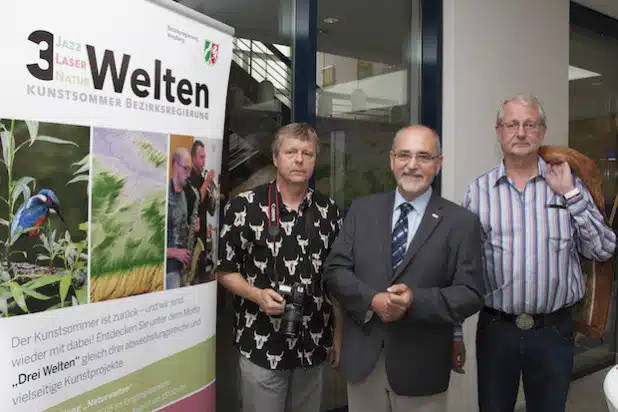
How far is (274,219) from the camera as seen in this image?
6.58 feet

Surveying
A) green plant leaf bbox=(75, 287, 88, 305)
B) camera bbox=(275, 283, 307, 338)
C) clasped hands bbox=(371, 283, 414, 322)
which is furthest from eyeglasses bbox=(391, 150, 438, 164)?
green plant leaf bbox=(75, 287, 88, 305)

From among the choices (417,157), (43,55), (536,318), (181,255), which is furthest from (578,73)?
(43,55)

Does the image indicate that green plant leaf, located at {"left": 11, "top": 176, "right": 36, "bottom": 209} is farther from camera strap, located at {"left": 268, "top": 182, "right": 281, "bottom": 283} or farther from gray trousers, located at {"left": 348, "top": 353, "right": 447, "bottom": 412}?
gray trousers, located at {"left": 348, "top": 353, "right": 447, "bottom": 412}

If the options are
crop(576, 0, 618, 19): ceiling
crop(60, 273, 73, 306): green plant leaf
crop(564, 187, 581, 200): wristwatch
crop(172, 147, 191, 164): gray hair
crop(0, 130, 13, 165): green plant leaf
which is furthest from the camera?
Result: crop(576, 0, 618, 19): ceiling

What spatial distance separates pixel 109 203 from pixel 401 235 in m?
1.00

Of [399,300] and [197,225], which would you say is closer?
[399,300]

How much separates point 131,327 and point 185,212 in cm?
43

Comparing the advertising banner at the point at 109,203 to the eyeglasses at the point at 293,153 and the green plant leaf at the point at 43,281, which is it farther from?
the eyeglasses at the point at 293,153

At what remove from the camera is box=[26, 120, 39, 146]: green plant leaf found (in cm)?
137

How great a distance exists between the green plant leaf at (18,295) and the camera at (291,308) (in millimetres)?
806

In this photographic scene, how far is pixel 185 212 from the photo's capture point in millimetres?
1840

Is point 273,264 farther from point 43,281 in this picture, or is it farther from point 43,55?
point 43,55

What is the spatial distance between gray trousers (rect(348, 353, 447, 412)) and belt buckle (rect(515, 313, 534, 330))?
21.1 inches

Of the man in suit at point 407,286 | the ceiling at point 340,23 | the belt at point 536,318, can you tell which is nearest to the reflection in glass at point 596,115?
the ceiling at point 340,23
